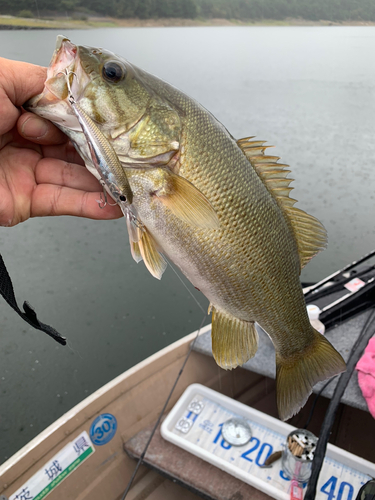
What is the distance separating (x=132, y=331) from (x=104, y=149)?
13.4ft

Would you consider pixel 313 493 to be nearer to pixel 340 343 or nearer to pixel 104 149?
pixel 340 343

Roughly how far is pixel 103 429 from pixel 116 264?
393 cm

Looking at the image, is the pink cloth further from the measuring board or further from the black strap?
the black strap

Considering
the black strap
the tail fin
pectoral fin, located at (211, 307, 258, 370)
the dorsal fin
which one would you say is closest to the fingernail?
the black strap

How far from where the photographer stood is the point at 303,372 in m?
1.07

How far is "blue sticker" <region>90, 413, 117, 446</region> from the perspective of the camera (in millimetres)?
1830

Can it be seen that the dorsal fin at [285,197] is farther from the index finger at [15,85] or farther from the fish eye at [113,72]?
the index finger at [15,85]

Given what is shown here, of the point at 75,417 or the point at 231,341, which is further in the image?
the point at 75,417

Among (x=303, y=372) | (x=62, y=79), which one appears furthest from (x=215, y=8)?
(x=303, y=372)

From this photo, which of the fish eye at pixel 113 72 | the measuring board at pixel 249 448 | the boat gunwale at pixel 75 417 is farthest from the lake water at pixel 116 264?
the fish eye at pixel 113 72

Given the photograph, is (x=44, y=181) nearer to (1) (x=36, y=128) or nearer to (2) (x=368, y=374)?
(1) (x=36, y=128)

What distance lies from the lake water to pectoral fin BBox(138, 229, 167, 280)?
4.29 feet

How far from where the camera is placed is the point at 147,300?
502 centimetres

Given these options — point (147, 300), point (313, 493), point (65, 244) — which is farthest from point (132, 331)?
point (313, 493)
